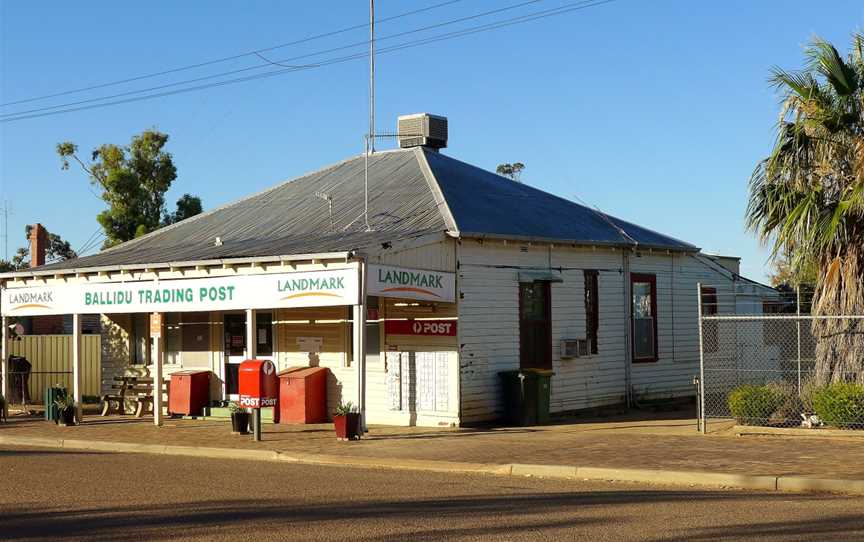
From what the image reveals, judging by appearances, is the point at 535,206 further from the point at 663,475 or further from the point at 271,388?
the point at 663,475

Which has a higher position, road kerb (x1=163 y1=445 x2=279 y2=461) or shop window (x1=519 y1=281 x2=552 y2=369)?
shop window (x1=519 y1=281 x2=552 y2=369)

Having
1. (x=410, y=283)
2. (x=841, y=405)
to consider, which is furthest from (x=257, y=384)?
(x=841, y=405)

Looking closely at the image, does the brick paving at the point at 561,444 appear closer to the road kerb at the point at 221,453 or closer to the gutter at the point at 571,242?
the road kerb at the point at 221,453

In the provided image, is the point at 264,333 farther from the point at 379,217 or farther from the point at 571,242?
the point at 571,242

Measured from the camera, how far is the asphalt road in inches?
357

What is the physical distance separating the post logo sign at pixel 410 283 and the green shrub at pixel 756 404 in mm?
5227

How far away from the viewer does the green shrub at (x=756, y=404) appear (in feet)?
55.9

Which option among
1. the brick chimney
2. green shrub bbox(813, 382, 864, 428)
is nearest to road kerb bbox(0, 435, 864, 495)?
green shrub bbox(813, 382, 864, 428)

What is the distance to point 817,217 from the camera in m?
17.2

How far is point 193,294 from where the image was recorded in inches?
779

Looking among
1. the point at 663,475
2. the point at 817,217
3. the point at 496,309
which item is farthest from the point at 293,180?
the point at 663,475

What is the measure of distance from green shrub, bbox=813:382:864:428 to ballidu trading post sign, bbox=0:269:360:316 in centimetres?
750

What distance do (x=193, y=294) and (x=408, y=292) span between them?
4.58 metres

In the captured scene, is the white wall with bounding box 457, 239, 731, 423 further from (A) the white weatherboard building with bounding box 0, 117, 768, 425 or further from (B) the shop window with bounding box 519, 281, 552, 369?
(B) the shop window with bounding box 519, 281, 552, 369
